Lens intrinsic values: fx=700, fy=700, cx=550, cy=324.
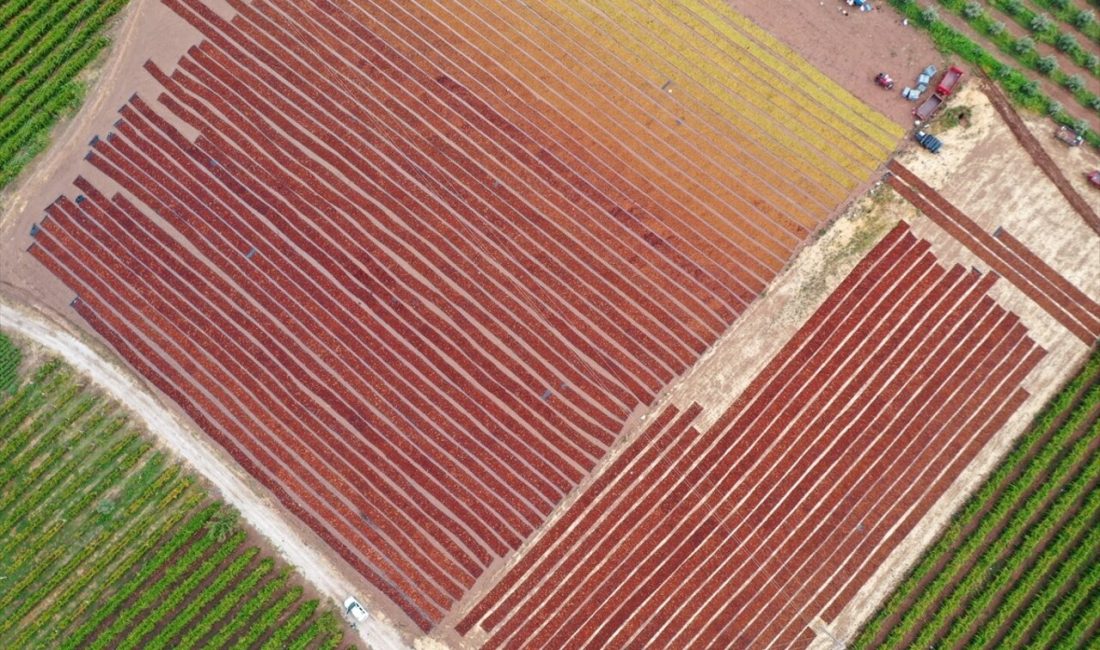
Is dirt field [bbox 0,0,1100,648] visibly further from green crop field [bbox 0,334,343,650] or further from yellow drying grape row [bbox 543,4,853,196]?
yellow drying grape row [bbox 543,4,853,196]

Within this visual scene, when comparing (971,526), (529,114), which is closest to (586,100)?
(529,114)

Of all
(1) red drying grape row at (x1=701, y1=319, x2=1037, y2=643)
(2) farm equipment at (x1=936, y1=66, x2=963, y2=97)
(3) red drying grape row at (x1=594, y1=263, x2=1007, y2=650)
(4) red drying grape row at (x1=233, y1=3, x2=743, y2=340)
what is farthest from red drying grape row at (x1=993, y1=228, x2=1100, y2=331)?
(4) red drying grape row at (x1=233, y1=3, x2=743, y2=340)

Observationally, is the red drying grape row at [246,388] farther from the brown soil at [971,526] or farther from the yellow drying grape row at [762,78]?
the yellow drying grape row at [762,78]

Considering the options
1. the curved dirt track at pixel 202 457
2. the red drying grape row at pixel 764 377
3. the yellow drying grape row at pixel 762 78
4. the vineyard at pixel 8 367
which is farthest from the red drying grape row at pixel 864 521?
the vineyard at pixel 8 367

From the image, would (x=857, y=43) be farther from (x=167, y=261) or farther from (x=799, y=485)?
(x=167, y=261)

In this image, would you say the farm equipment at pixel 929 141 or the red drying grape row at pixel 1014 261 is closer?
the red drying grape row at pixel 1014 261
